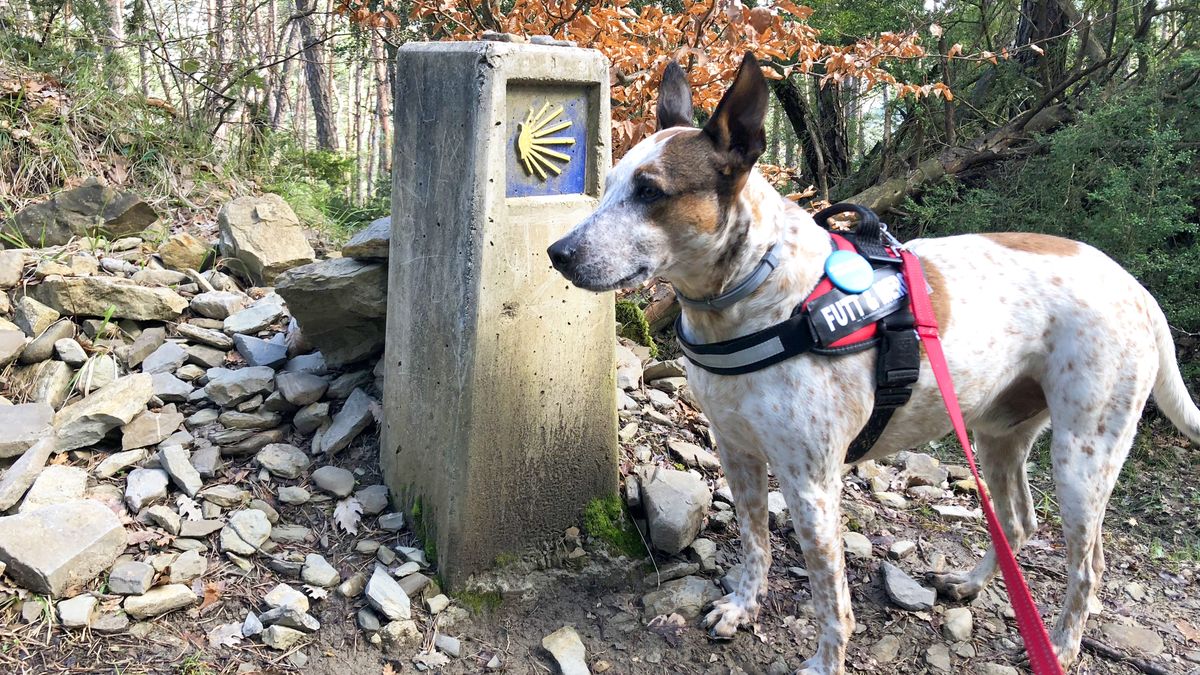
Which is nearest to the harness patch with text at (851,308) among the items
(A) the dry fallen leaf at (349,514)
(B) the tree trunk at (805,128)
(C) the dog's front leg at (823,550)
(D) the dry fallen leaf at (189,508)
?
(C) the dog's front leg at (823,550)

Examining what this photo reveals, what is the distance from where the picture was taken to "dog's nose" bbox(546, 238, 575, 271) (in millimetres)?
2520

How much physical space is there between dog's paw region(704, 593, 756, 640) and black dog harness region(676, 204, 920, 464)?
996 mm

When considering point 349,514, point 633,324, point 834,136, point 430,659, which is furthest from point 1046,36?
point 430,659

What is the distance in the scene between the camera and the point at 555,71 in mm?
3199

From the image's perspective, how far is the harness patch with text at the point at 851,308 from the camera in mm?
2631

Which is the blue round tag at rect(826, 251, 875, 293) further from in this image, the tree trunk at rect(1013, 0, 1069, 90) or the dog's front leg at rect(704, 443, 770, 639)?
the tree trunk at rect(1013, 0, 1069, 90)

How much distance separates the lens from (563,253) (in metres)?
2.52

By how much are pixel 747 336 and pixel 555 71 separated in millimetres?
1269

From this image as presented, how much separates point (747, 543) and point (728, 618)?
0.96 feet

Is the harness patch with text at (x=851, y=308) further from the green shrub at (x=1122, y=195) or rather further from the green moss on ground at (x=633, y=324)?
the green shrub at (x=1122, y=195)

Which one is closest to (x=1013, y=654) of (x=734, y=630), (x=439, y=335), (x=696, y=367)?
(x=734, y=630)

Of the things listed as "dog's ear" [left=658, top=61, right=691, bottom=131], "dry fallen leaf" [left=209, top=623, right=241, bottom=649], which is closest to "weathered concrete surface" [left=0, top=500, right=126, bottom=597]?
"dry fallen leaf" [left=209, top=623, right=241, bottom=649]

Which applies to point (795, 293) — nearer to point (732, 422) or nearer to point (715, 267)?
point (715, 267)

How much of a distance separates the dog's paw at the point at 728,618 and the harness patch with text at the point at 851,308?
127 cm
